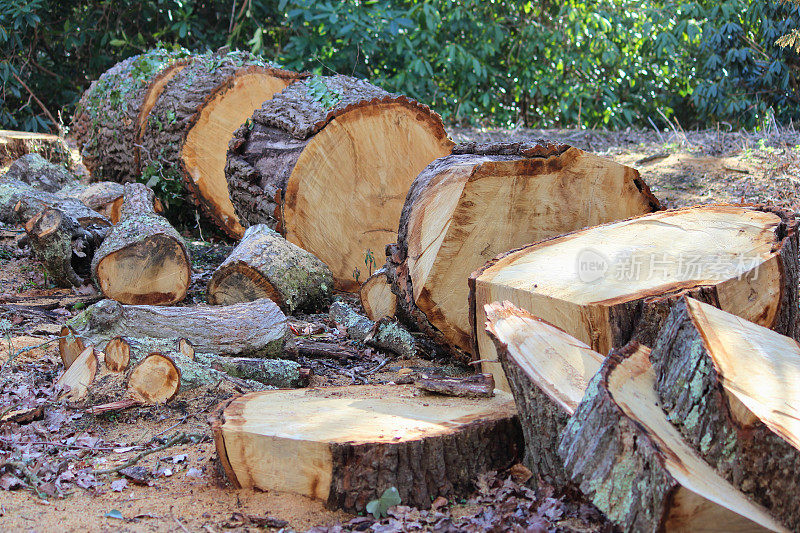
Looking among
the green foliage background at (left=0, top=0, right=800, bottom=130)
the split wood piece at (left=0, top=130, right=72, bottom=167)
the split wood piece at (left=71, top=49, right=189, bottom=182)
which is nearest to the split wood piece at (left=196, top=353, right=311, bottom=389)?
the split wood piece at (left=71, top=49, right=189, bottom=182)

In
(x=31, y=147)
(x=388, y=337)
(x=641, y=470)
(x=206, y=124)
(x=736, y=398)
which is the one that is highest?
(x=206, y=124)

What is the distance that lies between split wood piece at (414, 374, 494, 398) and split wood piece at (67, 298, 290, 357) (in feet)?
3.24

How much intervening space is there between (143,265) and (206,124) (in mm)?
1960

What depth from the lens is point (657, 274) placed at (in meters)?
2.34

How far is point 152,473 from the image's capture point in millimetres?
2111

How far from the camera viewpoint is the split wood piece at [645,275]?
222 centimetres

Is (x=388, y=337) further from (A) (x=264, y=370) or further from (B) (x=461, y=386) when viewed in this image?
(B) (x=461, y=386)

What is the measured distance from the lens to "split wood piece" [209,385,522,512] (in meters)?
1.86

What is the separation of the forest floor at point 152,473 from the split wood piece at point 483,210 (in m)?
0.33

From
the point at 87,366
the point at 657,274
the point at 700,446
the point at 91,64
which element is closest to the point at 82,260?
the point at 87,366

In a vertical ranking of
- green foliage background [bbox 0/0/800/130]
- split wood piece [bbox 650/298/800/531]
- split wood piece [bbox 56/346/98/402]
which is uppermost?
green foliage background [bbox 0/0/800/130]

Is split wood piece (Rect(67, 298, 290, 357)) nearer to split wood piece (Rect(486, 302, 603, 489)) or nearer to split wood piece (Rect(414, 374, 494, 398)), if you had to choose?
split wood piece (Rect(414, 374, 494, 398))

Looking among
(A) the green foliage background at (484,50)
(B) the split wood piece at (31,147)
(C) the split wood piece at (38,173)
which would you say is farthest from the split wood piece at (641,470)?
(A) the green foliage background at (484,50)

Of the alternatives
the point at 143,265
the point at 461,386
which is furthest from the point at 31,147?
the point at 461,386
